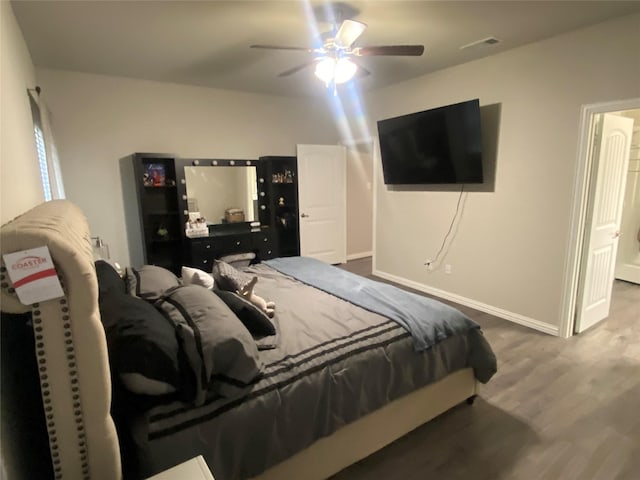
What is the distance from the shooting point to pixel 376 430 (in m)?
1.92

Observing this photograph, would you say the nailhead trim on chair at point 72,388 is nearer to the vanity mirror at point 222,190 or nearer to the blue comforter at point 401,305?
the blue comforter at point 401,305

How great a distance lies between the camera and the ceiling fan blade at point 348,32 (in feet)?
7.47

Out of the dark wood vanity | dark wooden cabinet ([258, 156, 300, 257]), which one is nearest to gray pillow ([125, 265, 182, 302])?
the dark wood vanity

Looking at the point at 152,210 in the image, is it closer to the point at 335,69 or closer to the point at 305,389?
the point at 335,69

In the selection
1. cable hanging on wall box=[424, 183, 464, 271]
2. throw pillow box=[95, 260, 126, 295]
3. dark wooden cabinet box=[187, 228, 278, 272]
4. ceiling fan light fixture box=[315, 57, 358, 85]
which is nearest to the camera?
throw pillow box=[95, 260, 126, 295]

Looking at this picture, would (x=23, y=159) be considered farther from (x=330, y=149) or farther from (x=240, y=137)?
(x=330, y=149)

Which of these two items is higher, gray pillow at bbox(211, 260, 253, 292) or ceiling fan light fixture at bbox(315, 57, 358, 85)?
ceiling fan light fixture at bbox(315, 57, 358, 85)

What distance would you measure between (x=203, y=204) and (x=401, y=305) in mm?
3212

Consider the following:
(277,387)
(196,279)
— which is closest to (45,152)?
(196,279)

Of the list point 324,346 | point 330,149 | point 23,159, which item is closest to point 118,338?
point 324,346

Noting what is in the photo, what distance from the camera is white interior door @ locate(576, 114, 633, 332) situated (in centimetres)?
308

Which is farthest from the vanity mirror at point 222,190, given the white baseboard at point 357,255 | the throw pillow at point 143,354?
the throw pillow at point 143,354

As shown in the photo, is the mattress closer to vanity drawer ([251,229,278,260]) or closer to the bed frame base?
the bed frame base

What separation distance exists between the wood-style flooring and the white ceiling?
264cm
